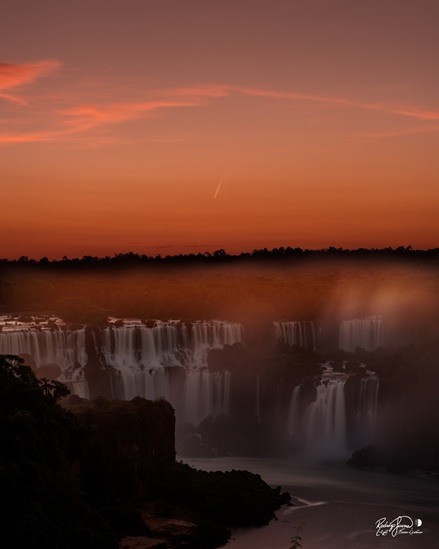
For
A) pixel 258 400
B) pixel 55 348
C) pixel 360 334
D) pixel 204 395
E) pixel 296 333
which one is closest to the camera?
pixel 55 348

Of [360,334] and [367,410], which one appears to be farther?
[360,334]

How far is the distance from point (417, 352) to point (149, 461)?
42.6 m

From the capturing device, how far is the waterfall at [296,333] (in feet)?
330

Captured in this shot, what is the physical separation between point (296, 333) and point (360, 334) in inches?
377

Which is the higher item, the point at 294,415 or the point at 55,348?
the point at 55,348

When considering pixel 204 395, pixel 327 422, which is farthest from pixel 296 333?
pixel 327 422

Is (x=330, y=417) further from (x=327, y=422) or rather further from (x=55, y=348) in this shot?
(x=55, y=348)

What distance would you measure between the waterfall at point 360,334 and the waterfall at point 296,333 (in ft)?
13.1

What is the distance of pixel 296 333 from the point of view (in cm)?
10225

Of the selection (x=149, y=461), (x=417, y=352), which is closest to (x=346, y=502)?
(x=149, y=461)

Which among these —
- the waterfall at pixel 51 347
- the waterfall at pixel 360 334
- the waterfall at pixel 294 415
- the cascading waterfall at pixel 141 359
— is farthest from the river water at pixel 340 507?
the waterfall at pixel 360 334

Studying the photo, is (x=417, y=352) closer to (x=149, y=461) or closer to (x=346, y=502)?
(x=346, y=502)

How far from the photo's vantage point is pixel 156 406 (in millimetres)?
52125

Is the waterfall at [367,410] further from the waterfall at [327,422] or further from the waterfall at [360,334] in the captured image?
the waterfall at [360,334]
